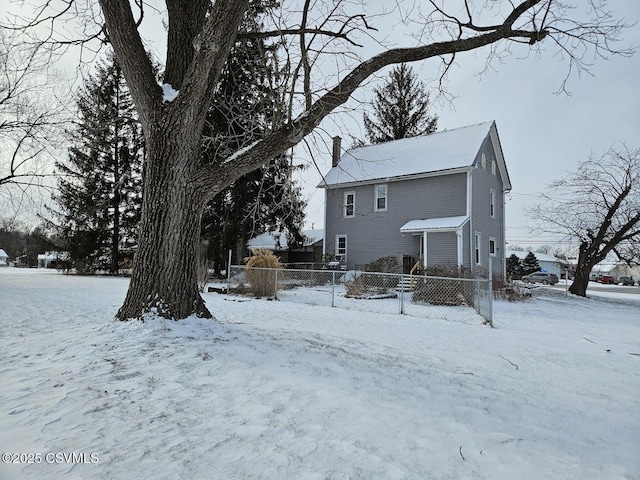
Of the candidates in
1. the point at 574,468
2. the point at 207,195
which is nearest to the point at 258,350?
the point at 207,195

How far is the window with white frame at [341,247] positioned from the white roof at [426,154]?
3194 mm

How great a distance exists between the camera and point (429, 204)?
19016 mm

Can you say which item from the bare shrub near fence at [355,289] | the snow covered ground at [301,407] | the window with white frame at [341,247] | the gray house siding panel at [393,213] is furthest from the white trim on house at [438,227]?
the snow covered ground at [301,407]

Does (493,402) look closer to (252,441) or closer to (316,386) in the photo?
(316,386)

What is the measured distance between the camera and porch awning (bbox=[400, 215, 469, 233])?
17.1 metres

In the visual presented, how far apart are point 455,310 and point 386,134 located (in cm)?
2373

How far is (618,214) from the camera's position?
17.8 m

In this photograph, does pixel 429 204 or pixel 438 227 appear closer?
pixel 438 227

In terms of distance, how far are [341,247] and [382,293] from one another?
853 cm

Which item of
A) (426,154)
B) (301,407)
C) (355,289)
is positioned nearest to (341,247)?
(426,154)

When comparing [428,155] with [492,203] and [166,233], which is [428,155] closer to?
[492,203]

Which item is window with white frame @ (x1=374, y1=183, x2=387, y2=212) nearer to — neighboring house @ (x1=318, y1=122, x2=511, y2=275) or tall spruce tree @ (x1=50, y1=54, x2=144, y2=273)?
neighboring house @ (x1=318, y1=122, x2=511, y2=275)

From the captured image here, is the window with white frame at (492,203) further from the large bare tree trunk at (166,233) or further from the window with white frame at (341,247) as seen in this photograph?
the large bare tree trunk at (166,233)

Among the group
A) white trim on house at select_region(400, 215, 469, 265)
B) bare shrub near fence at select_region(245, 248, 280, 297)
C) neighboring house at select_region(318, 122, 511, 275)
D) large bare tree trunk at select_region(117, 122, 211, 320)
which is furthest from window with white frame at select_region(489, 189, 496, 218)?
large bare tree trunk at select_region(117, 122, 211, 320)
